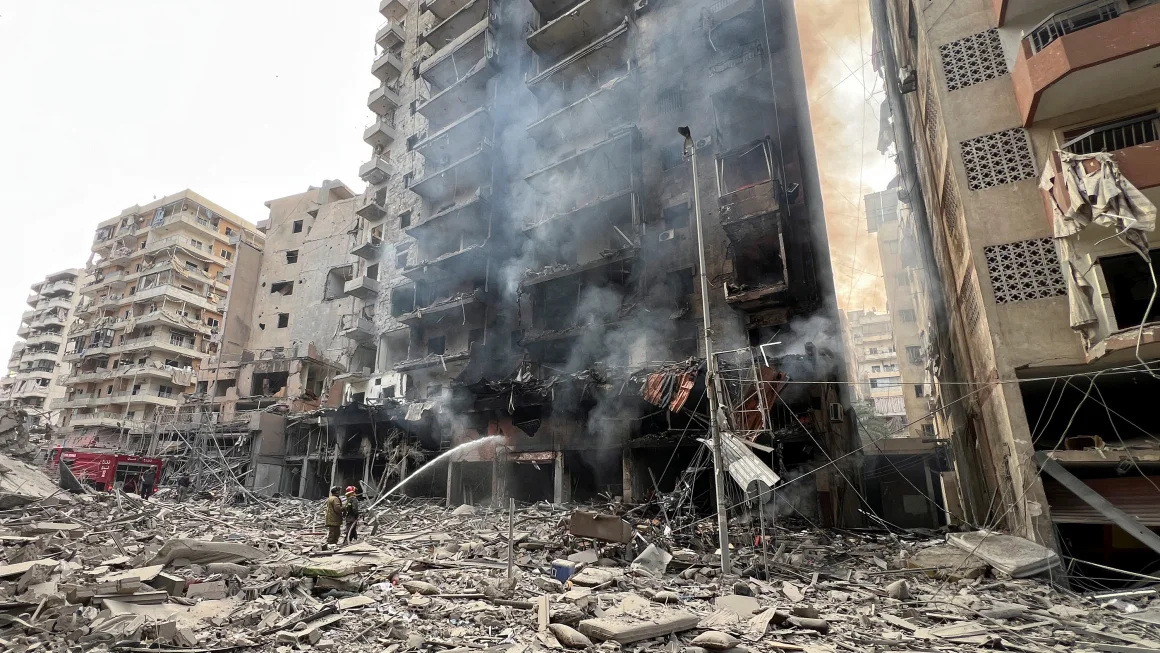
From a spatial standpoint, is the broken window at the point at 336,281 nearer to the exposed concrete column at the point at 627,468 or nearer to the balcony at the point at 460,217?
the balcony at the point at 460,217

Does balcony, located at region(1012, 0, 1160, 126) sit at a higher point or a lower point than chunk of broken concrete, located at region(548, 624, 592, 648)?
higher

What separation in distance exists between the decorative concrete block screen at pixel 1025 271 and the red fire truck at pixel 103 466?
35422mm

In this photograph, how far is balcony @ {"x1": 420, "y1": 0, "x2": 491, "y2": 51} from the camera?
3631 centimetres

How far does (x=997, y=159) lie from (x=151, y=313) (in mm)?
64180

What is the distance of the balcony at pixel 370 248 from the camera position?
129 feet

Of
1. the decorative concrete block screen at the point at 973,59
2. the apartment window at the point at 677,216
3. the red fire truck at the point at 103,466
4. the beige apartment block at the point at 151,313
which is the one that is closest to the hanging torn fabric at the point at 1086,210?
the decorative concrete block screen at the point at 973,59

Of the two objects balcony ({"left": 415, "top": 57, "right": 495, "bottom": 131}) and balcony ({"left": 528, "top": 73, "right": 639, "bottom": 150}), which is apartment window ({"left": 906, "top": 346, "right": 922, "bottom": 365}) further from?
balcony ({"left": 415, "top": 57, "right": 495, "bottom": 131})

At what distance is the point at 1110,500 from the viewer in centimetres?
1039

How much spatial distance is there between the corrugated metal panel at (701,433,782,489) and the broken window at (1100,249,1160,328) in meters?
9.08

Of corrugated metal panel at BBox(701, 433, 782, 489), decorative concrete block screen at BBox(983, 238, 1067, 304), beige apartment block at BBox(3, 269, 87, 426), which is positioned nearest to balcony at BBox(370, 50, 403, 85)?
corrugated metal panel at BBox(701, 433, 782, 489)

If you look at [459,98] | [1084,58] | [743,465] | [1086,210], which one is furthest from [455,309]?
[1084,58]

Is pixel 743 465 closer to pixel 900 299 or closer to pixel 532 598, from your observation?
pixel 532 598

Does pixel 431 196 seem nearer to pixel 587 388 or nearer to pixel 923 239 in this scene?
pixel 587 388

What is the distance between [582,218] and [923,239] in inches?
596
